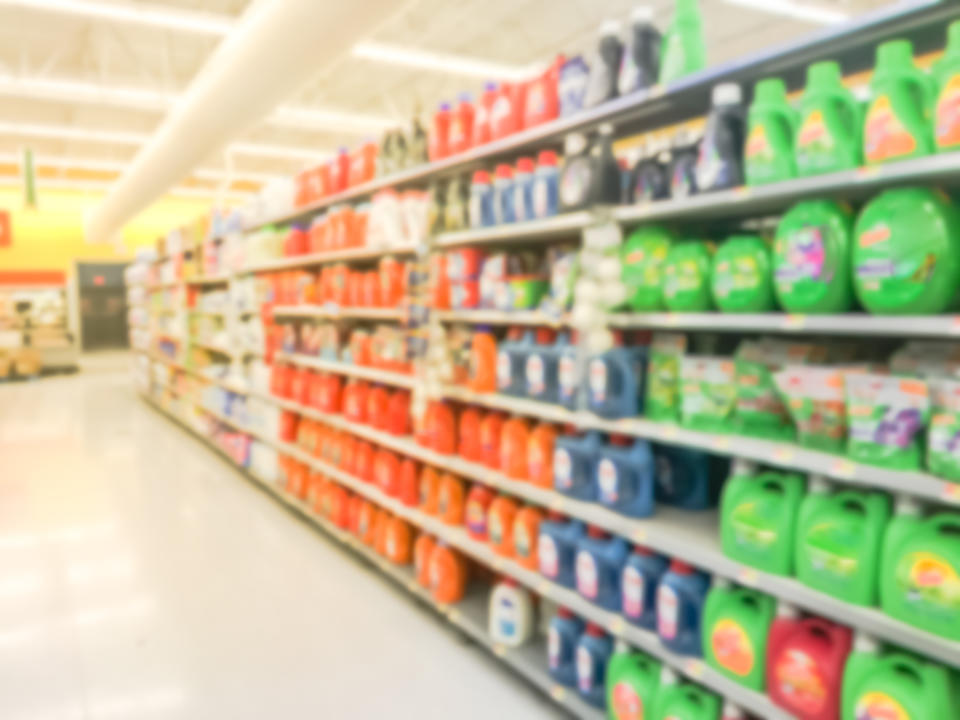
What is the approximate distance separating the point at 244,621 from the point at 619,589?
1968 millimetres

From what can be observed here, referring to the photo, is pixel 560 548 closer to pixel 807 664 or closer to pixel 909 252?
pixel 807 664

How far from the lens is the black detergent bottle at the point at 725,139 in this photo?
2.00 m

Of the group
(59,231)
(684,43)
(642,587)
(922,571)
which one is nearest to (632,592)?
(642,587)

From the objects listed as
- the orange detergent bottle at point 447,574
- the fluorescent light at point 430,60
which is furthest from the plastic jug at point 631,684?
the fluorescent light at point 430,60

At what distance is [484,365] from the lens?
306 cm

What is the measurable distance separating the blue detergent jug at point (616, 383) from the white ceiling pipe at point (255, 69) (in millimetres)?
2126

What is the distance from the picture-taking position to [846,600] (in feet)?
5.62

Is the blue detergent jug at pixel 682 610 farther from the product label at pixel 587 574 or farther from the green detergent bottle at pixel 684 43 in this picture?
the green detergent bottle at pixel 684 43

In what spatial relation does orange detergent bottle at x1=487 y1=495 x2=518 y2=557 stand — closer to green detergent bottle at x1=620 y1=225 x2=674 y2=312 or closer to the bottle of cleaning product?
the bottle of cleaning product

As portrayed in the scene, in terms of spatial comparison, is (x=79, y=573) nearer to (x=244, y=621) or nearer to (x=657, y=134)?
(x=244, y=621)

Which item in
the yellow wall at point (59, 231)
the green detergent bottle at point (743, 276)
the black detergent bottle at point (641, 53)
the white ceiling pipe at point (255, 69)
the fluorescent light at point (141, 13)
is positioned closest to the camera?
the green detergent bottle at point (743, 276)

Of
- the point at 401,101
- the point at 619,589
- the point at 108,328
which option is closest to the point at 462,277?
the point at 619,589

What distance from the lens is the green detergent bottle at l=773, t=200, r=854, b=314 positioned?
174cm

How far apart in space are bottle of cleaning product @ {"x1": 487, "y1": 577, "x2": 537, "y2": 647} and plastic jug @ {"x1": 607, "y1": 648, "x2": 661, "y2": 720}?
58 centimetres
